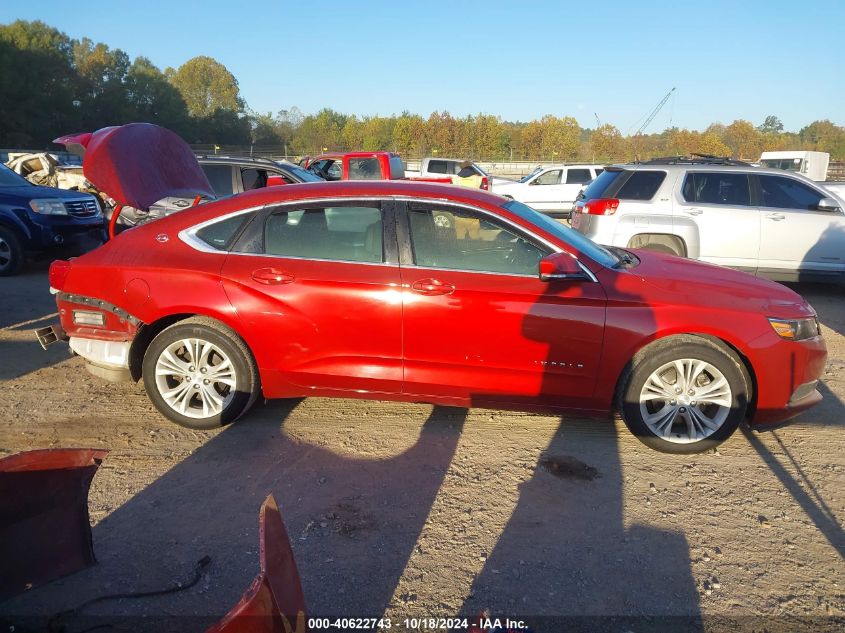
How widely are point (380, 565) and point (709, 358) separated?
2434 mm

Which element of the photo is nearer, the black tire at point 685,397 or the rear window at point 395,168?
the black tire at point 685,397

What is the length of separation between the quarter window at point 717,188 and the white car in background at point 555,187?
11.4 m

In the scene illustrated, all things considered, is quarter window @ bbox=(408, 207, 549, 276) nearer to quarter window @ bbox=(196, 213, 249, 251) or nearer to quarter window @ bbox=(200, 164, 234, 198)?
quarter window @ bbox=(196, 213, 249, 251)

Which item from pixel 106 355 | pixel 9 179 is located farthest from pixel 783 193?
pixel 9 179

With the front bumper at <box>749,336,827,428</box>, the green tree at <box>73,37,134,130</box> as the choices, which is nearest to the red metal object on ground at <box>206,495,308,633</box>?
the front bumper at <box>749,336,827,428</box>

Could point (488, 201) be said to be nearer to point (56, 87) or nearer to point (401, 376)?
point (401, 376)

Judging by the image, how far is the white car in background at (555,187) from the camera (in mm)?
19984

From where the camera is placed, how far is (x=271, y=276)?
161 inches

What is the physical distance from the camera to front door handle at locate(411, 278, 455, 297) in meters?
3.95

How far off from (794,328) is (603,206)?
15.8ft

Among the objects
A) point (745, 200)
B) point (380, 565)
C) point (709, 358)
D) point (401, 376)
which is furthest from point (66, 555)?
point (745, 200)

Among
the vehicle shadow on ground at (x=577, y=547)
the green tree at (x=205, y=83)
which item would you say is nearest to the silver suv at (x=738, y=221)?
the vehicle shadow on ground at (x=577, y=547)

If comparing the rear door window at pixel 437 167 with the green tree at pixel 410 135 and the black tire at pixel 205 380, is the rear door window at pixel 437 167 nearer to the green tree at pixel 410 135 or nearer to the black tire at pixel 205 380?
the black tire at pixel 205 380

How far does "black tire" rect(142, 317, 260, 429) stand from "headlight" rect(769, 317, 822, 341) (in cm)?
343
